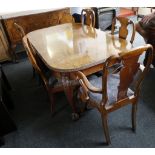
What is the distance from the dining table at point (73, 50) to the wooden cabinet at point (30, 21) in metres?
0.80

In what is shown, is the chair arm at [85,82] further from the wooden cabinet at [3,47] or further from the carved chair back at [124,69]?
the wooden cabinet at [3,47]

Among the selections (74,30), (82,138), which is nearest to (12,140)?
(82,138)

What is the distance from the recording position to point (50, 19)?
9.66 ft

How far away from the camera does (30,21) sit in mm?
2803

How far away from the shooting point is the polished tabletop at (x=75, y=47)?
140cm

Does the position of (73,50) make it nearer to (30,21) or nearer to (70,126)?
(70,126)

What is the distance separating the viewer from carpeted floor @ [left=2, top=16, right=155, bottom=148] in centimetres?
156

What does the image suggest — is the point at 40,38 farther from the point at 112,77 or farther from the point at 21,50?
the point at 21,50

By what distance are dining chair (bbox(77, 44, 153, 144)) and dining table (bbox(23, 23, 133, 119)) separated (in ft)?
0.42

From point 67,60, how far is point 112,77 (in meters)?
0.45

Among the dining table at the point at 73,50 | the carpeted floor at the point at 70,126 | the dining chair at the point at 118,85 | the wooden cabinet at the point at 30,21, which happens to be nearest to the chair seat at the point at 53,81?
the dining table at the point at 73,50

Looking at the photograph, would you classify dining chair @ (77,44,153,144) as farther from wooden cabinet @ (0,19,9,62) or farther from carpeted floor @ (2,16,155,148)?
wooden cabinet @ (0,19,9,62)

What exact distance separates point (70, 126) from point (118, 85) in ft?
2.32

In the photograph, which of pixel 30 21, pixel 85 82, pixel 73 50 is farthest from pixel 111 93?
pixel 30 21
